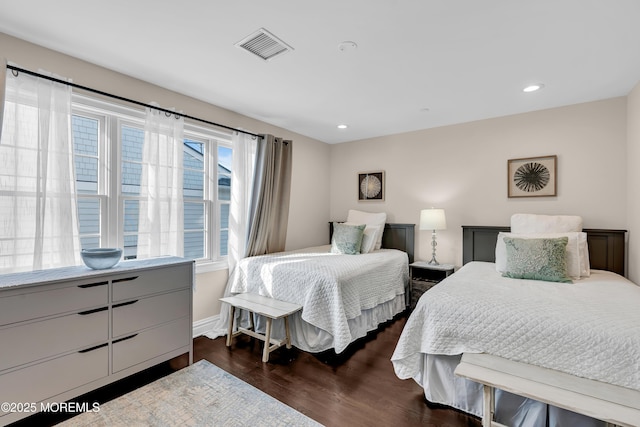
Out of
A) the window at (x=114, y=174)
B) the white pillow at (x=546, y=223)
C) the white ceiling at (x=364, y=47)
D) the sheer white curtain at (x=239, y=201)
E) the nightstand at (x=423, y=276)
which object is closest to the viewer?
the white ceiling at (x=364, y=47)

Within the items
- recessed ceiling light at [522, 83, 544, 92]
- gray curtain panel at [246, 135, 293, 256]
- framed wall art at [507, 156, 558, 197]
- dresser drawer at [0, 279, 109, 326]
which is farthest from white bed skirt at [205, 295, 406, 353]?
recessed ceiling light at [522, 83, 544, 92]

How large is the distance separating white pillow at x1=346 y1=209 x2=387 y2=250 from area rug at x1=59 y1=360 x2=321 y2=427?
2.53 meters

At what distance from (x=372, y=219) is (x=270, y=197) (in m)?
1.52

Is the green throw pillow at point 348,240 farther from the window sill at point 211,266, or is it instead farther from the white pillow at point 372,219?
the window sill at point 211,266

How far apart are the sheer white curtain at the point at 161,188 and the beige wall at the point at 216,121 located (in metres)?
0.26

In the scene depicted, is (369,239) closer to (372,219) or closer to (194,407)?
(372,219)

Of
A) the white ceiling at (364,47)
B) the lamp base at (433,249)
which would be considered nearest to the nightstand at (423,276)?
the lamp base at (433,249)

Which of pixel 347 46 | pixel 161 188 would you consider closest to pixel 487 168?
pixel 347 46

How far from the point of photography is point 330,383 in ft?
7.24

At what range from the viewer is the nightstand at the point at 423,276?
3.62m

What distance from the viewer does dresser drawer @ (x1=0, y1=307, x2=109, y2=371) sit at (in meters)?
1.59

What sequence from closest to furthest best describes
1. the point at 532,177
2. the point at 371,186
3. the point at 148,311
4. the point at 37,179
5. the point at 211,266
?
the point at 37,179 < the point at 148,311 < the point at 211,266 < the point at 532,177 < the point at 371,186

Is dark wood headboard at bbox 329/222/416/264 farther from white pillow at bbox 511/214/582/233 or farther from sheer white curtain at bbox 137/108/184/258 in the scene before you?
sheer white curtain at bbox 137/108/184/258

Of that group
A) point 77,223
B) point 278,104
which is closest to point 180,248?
point 77,223
